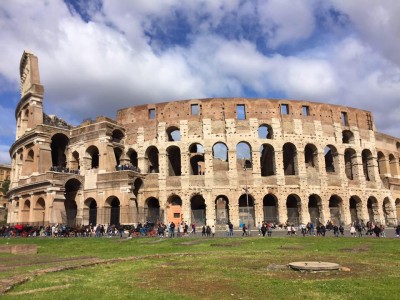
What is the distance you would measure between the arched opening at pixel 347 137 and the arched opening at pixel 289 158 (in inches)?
272

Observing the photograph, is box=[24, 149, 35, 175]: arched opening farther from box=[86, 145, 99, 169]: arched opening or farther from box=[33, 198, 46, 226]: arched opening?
box=[86, 145, 99, 169]: arched opening

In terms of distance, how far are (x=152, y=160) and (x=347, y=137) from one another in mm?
22335

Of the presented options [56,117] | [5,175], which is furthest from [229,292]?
[5,175]

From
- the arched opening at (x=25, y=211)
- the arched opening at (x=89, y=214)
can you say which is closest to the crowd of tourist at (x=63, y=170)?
the arched opening at (x=89, y=214)

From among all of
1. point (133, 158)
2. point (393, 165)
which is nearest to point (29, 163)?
point (133, 158)

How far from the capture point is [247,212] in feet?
115

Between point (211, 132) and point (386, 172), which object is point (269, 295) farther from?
point (386, 172)

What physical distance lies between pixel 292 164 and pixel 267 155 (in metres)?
2.94

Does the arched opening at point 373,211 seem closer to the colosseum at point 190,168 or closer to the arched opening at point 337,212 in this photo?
the colosseum at point 190,168

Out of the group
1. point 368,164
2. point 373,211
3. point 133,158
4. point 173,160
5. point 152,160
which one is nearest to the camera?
point 152,160

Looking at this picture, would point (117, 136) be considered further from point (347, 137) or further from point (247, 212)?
point (347, 137)

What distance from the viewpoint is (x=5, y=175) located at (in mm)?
78375

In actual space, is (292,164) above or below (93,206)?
above

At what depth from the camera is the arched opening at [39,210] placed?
1366 inches
